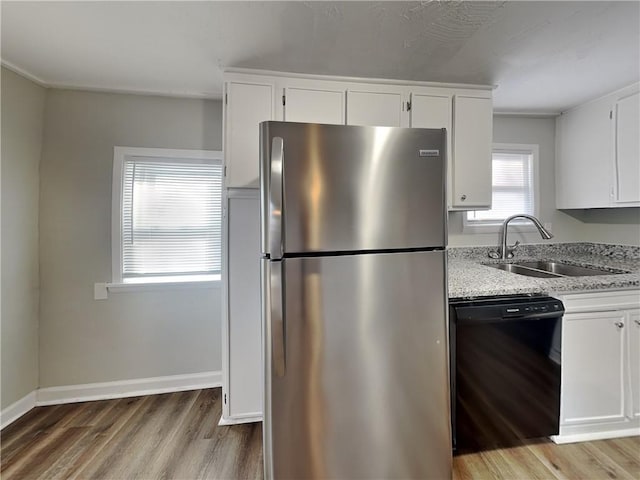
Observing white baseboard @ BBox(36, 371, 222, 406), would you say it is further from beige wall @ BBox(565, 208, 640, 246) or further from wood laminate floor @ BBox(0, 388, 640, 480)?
beige wall @ BBox(565, 208, 640, 246)

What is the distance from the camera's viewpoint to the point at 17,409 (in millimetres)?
2039

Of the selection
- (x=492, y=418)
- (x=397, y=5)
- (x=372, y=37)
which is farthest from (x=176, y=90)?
(x=492, y=418)

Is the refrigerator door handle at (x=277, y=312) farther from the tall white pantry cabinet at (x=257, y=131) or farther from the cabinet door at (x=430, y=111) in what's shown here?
the cabinet door at (x=430, y=111)

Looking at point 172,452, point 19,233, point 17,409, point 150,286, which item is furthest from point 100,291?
point 172,452

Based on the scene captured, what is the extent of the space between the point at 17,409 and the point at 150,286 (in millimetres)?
1108

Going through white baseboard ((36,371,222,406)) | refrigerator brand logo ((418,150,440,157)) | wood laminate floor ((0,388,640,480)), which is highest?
→ refrigerator brand logo ((418,150,440,157))

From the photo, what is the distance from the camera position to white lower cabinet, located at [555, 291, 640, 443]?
176 cm

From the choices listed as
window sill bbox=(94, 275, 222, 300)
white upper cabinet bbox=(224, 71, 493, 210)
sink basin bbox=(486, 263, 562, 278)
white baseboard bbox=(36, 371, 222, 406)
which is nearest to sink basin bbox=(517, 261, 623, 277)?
sink basin bbox=(486, 263, 562, 278)

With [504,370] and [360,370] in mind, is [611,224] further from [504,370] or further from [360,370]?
[360,370]

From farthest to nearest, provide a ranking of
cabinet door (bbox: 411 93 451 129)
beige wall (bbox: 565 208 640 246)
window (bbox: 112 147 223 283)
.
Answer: beige wall (bbox: 565 208 640 246) → window (bbox: 112 147 223 283) → cabinet door (bbox: 411 93 451 129)

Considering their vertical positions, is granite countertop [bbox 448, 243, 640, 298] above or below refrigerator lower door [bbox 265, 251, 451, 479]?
above

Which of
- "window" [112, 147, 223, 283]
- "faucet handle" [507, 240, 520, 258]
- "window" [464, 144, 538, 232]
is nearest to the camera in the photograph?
"window" [112, 147, 223, 283]

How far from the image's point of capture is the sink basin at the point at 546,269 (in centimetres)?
223

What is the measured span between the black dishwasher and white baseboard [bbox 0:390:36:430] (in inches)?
109
